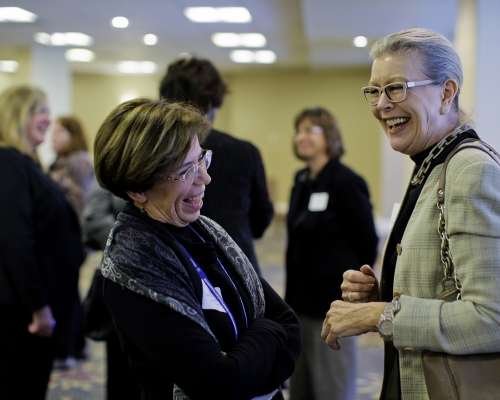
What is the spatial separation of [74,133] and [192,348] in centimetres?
439

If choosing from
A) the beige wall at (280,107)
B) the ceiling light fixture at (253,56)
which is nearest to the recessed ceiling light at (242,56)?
the ceiling light fixture at (253,56)

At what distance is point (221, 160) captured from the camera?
2.41 m

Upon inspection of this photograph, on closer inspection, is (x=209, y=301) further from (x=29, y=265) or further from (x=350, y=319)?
(x=29, y=265)

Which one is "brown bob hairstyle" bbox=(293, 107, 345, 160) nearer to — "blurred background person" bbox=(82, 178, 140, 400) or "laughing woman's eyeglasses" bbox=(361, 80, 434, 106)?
"blurred background person" bbox=(82, 178, 140, 400)

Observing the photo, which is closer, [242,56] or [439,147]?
[439,147]

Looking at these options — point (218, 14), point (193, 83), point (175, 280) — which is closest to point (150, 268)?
point (175, 280)

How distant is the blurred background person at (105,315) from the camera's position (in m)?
2.51

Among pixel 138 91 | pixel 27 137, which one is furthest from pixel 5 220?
pixel 138 91

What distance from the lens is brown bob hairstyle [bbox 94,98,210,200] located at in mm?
1346

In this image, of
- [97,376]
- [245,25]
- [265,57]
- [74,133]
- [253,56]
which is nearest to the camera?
[97,376]

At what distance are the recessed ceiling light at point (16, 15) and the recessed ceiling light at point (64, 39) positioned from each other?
42.1 inches

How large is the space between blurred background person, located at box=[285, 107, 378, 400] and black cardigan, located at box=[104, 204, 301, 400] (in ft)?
5.53

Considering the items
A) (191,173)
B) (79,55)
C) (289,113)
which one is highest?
(79,55)

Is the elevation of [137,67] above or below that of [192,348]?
above
